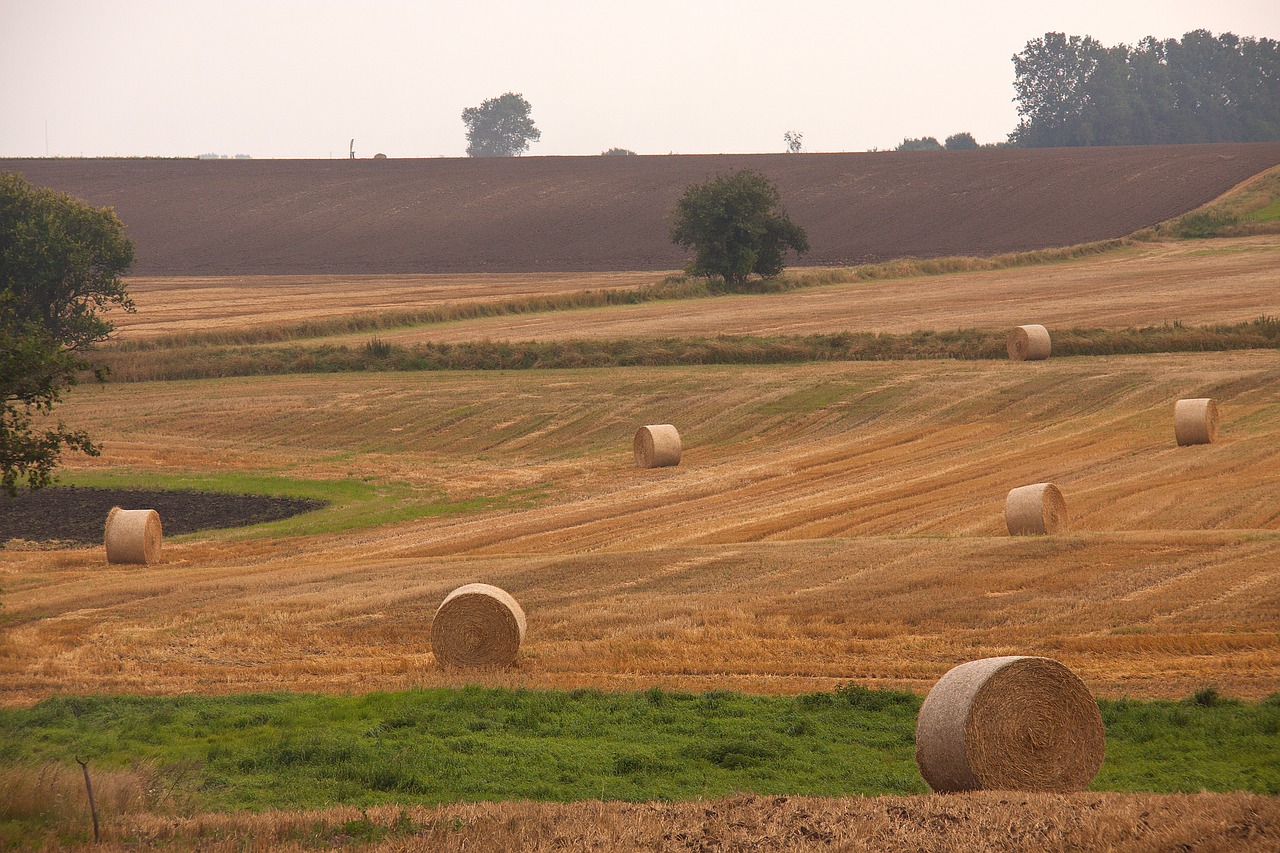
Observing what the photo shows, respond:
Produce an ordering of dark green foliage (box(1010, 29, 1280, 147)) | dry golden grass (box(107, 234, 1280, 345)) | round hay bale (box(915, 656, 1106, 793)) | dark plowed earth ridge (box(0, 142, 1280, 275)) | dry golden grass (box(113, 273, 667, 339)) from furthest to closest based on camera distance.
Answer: dark green foliage (box(1010, 29, 1280, 147)) < dark plowed earth ridge (box(0, 142, 1280, 275)) < dry golden grass (box(113, 273, 667, 339)) < dry golden grass (box(107, 234, 1280, 345)) < round hay bale (box(915, 656, 1106, 793))

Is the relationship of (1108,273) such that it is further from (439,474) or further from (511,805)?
(511,805)

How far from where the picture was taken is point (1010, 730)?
31.8 ft

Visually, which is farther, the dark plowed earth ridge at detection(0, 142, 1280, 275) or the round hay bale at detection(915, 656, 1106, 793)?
the dark plowed earth ridge at detection(0, 142, 1280, 275)

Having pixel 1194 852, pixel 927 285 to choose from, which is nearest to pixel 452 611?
pixel 1194 852

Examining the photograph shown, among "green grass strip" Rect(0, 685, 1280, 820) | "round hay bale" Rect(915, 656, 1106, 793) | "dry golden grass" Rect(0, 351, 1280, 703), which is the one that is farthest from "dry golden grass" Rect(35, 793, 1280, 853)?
"dry golden grass" Rect(0, 351, 1280, 703)

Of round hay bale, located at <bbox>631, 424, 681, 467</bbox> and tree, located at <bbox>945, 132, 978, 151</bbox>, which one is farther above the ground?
tree, located at <bbox>945, 132, 978, 151</bbox>

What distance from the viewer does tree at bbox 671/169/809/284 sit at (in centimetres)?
6156

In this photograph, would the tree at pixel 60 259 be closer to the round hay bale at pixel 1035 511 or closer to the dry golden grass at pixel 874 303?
the dry golden grass at pixel 874 303

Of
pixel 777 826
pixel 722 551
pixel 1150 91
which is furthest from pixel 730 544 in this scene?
pixel 1150 91

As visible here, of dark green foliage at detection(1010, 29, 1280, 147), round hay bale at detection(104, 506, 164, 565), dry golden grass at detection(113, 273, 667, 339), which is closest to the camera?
round hay bale at detection(104, 506, 164, 565)

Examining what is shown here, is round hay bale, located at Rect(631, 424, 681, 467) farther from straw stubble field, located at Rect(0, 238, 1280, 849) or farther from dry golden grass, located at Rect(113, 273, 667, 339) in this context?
dry golden grass, located at Rect(113, 273, 667, 339)

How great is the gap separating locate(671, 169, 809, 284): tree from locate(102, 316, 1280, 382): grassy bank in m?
18.2

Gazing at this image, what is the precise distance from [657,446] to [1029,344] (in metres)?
13.5

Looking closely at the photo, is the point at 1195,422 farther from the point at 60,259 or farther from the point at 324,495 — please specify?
the point at 60,259
